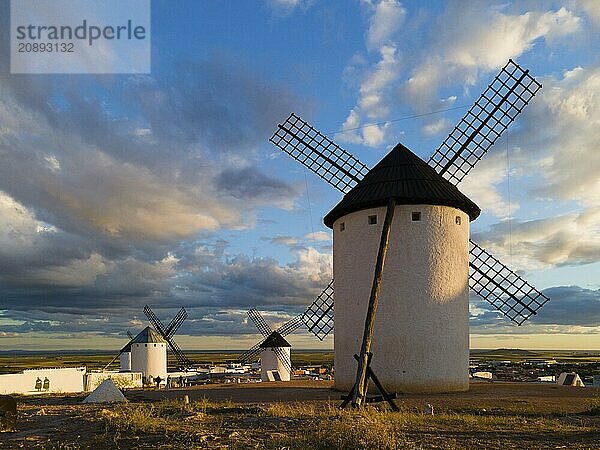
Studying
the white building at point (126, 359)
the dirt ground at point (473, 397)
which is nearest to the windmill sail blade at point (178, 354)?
the white building at point (126, 359)

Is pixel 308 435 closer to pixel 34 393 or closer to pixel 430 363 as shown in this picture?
pixel 430 363

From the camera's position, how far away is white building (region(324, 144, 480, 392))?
15945 millimetres

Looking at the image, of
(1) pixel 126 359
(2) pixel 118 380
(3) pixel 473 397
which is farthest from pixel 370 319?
(1) pixel 126 359

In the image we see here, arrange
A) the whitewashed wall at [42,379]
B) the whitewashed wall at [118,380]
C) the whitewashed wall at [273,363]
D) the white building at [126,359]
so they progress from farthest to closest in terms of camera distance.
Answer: the white building at [126,359] → the whitewashed wall at [273,363] → the whitewashed wall at [118,380] → the whitewashed wall at [42,379]

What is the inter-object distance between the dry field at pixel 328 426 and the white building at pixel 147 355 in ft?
74.0

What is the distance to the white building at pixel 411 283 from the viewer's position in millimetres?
15945

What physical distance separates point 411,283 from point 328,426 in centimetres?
803

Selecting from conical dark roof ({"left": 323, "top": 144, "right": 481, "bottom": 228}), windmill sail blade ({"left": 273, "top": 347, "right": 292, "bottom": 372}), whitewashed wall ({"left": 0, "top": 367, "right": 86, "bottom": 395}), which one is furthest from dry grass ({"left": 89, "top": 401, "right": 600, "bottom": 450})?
windmill sail blade ({"left": 273, "top": 347, "right": 292, "bottom": 372})

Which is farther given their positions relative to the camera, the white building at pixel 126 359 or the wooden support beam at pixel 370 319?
the white building at pixel 126 359

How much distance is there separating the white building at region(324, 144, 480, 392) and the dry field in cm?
173

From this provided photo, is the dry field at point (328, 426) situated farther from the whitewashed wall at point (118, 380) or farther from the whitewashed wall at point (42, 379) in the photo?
the whitewashed wall at point (118, 380)

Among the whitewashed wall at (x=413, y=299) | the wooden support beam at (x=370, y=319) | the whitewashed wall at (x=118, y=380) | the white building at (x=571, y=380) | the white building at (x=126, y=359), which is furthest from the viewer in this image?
the white building at (x=126, y=359)

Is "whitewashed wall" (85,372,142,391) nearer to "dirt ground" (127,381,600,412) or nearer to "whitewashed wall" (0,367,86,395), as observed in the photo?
"whitewashed wall" (0,367,86,395)

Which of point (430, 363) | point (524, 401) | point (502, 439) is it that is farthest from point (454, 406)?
point (502, 439)
